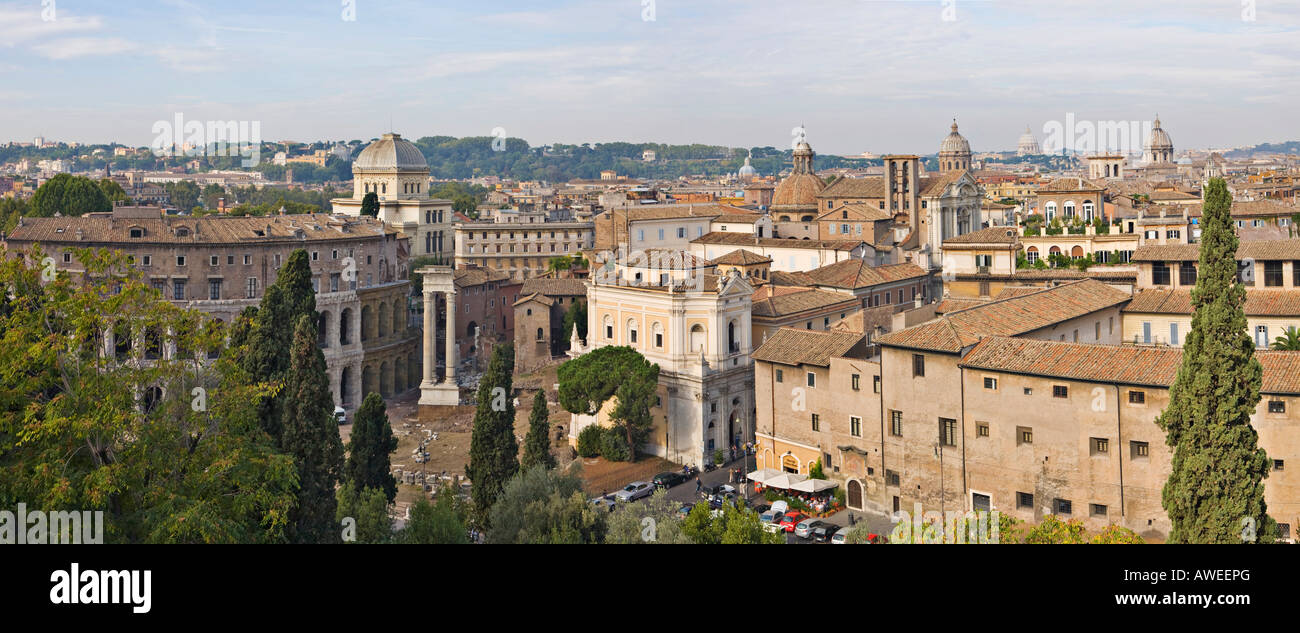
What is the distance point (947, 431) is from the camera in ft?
98.6

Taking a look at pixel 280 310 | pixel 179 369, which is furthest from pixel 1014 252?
pixel 179 369

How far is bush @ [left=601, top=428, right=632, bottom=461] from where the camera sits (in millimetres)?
39625

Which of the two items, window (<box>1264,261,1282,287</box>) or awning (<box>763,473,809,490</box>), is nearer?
awning (<box>763,473,809,490</box>)

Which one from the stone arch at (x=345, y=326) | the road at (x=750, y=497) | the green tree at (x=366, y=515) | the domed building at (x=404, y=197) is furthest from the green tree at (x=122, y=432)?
the domed building at (x=404, y=197)

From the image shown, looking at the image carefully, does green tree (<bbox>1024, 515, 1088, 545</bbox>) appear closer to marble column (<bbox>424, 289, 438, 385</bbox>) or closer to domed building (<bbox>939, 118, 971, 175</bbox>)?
marble column (<bbox>424, 289, 438, 385</bbox>)

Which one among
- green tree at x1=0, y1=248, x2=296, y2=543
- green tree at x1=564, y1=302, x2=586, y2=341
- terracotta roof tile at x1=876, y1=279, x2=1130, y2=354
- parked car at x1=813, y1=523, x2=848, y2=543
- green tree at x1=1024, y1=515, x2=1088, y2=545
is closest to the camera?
green tree at x1=0, y1=248, x2=296, y2=543

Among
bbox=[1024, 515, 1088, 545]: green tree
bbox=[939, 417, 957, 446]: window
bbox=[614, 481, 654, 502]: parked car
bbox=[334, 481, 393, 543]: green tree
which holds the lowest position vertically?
bbox=[614, 481, 654, 502]: parked car

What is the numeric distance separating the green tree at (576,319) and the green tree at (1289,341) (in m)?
31.1

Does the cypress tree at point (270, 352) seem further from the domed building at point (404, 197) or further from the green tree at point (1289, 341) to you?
the domed building at point (404, 197)

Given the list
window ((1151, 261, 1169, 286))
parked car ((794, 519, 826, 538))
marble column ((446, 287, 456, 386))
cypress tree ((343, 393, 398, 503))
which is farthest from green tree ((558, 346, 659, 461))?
window ((1151, 261, 1169, 286))

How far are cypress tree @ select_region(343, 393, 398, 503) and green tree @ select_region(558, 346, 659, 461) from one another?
27.9 feet

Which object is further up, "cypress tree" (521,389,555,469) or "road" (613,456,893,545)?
"cypress tree" (521,389,555,469)

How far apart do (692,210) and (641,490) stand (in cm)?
3833

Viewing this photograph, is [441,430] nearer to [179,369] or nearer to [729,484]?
[729,484]
